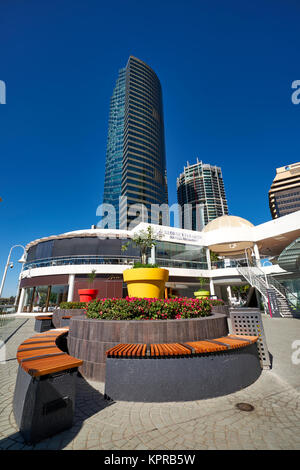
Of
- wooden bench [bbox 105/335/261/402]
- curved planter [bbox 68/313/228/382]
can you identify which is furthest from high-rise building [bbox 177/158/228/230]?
wooden bench [bbox 105/335/261/402]

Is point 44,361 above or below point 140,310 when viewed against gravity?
below

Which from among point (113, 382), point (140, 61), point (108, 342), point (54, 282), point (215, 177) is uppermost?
point (140, 61)

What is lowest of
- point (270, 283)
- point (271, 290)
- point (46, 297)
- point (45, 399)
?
point (45, 399)

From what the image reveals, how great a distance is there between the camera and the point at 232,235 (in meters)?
29.9

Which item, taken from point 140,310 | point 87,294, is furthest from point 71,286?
point 140,310

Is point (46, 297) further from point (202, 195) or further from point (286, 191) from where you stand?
point (202, 195)

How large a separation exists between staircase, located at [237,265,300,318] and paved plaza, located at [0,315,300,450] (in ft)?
62.2

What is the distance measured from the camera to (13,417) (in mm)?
3338

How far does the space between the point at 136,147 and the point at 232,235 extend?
8061 cm

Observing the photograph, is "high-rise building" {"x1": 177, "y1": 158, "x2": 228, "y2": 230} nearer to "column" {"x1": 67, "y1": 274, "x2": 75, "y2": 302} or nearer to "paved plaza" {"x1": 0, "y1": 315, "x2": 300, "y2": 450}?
"column" {"x1": 67, "y1": 274, "x2": 75, "y2": 302}

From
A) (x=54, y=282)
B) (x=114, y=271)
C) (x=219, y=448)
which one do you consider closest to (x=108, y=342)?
(x=219, y=448)

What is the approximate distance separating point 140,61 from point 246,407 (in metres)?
154

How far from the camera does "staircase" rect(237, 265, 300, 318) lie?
20.0m

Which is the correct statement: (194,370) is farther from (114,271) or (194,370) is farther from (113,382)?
(114,271)
